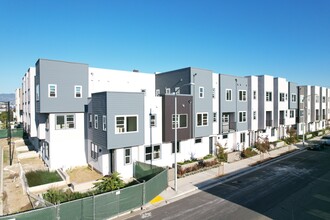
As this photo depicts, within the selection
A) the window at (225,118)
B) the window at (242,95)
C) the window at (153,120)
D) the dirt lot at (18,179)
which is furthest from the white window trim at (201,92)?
the dirt lot at (18,179)

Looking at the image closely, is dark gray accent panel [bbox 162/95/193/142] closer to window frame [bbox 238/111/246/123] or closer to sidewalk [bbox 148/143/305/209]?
sidewalk [bbox 148/143/305/209]

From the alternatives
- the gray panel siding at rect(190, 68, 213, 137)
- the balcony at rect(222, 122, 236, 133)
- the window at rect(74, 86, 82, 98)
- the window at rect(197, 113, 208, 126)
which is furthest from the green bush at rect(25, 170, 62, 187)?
the balcony at rect(222, 122, 236, 133)

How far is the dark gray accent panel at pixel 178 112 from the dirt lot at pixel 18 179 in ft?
26.0

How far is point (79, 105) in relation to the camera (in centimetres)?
2291

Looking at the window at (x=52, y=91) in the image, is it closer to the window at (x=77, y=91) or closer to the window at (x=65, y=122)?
the window at (x=77, y=91)

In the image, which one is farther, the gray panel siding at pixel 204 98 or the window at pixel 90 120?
the gray panel siding at pixel 204 98

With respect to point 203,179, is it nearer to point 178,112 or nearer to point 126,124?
point 178,112

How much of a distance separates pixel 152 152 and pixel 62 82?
11698mm

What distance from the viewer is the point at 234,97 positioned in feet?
99.9

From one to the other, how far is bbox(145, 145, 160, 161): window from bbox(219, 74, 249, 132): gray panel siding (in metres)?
10.9

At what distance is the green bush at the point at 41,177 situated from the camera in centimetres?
1822

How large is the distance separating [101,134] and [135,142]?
10.4ft

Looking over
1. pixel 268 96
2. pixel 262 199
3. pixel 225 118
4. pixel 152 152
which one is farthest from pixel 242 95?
pixel 262 199

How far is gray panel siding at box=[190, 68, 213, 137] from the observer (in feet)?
81.8
